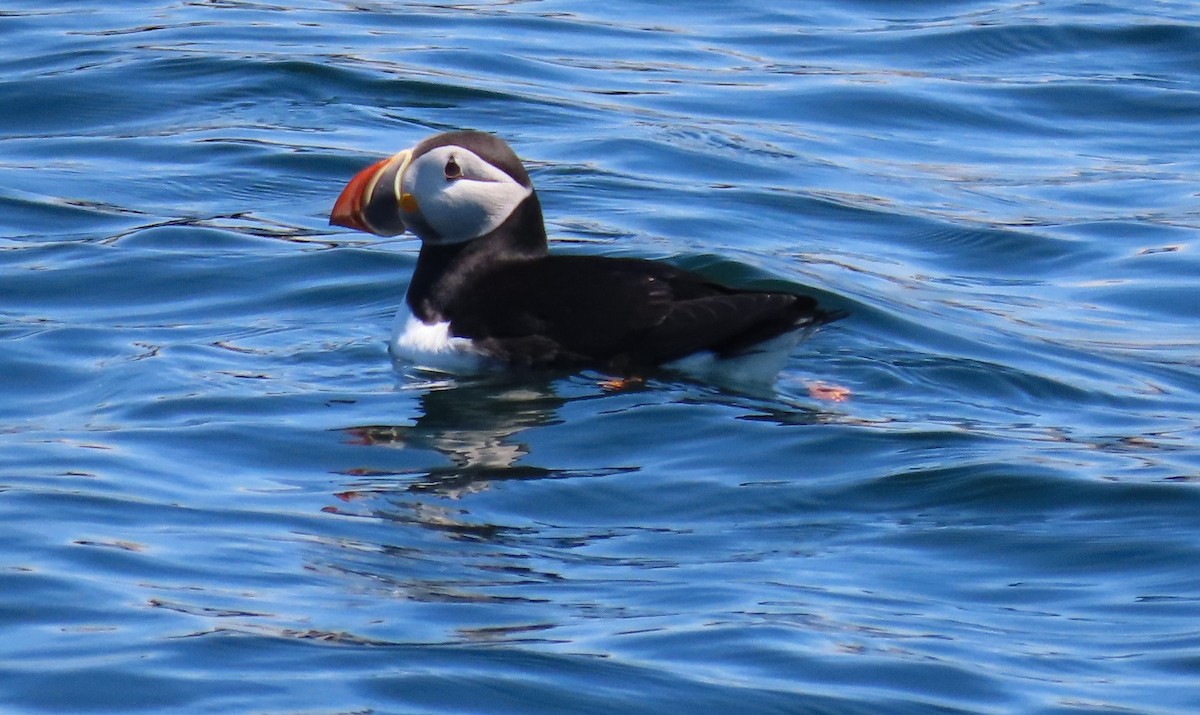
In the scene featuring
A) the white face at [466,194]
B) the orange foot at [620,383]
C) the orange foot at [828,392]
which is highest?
the white face at [466,194]

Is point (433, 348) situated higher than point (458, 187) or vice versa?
point (458, 187)

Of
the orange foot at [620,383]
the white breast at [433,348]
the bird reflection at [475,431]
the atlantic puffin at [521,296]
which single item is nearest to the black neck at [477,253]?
the atlantic puffin at [521,296]

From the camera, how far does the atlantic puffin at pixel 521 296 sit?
7035 mm

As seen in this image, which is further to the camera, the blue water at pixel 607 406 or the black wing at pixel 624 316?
the black wing at pixel 624 316

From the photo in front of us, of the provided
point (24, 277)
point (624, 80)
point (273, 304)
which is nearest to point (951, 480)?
point (273, 304)

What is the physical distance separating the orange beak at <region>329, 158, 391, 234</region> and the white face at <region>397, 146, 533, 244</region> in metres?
0.25

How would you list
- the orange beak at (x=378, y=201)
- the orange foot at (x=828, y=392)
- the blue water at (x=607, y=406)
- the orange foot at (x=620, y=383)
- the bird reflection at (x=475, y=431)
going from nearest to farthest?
the blue water at (x=607, y=406), the bird reflection at (x=475, y=431), the orange foot at (x=620, y=383), the orange foot at (x=828, y=392), the orange beak at (x=378, y=201)

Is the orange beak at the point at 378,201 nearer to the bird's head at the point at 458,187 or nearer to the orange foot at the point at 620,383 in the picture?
the bird's head at the point at 458,187

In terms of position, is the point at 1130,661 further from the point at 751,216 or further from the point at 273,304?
the point at 751,216

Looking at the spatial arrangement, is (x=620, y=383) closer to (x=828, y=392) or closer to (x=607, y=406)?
(x=607, y=406)

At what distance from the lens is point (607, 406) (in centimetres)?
698

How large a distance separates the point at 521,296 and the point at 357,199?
98 centimetres

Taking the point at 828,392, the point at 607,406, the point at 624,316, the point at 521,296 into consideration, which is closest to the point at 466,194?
the point at 521,296

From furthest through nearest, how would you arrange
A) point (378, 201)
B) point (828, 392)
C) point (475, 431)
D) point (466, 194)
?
point (378, 201) → point (466, 194) → point (828, 392) → point (475, 431)
